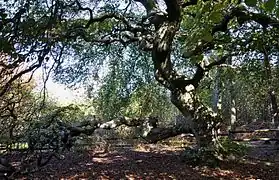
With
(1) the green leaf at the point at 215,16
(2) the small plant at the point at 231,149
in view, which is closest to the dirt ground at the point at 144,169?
(2) the small plant at the point at 231,149

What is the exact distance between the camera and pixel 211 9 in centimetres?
272

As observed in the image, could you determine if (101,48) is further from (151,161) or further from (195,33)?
(195,33)

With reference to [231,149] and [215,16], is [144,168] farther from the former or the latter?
[215,16]

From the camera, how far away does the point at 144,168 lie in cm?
844

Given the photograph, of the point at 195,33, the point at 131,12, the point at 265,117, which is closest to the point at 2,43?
the point at 195,33

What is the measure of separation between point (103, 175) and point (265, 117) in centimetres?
1667

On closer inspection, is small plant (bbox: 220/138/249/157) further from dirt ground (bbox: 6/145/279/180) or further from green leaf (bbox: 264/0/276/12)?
green leaf (bbox: 264/0/276/12)

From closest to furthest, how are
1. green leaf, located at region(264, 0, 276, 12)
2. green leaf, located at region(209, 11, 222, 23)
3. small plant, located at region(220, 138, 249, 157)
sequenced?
green leaf, located at region(264, 0, 276, 12) → green leaf, located at region(209, 11, 222, 23) → small plant, located at region(220, 138, 249, 157)

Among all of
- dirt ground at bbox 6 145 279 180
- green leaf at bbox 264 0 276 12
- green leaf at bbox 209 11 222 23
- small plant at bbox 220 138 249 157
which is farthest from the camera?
small plant at bbox 220 138 249 157

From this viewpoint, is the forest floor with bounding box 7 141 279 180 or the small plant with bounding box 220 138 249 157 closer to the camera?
the forest floor with bounding box 7 141 279 180

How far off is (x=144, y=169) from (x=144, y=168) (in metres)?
0.08

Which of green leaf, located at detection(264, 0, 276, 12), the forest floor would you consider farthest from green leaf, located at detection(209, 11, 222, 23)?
the forest floor

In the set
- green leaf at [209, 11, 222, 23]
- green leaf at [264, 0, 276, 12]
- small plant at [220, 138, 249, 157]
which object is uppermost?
green leaf at [209, 11, 222, 23]

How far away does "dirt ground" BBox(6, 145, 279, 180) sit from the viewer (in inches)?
312
